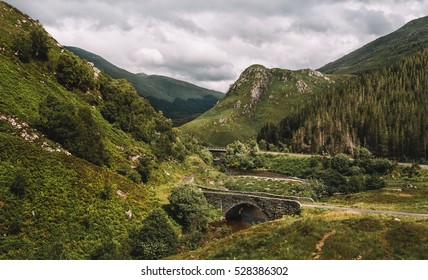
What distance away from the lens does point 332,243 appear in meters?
25.8

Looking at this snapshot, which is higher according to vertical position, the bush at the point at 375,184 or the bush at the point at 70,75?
the bush at the point at 70,75

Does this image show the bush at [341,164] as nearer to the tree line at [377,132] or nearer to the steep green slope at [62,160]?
the tree line at [377,132]

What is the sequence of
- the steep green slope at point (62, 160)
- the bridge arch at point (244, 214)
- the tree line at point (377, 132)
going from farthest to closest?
the tree line at point (377, 132)
the bridge arch at point (244, 214)
the steep green slope at point (62, 160)

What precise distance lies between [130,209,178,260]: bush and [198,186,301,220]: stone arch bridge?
26.9 metres

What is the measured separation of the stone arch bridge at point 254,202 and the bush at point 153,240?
88.2 ft

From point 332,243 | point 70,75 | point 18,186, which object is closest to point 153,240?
point 18,186

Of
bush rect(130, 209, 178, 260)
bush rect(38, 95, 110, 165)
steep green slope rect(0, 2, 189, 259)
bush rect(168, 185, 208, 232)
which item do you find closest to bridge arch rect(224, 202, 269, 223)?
bush rect(168, 185, 208, 232)

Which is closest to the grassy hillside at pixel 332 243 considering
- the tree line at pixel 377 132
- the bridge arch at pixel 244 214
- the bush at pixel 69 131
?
the bush at pixel 69 131

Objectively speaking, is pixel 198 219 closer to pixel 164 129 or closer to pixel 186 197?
pixel 186 197

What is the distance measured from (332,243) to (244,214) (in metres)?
50.0

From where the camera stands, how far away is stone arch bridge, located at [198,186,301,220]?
62.4 m

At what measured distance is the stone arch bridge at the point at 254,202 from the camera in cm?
6238

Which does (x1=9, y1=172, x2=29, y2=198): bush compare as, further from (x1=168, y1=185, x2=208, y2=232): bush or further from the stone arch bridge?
the stone arch bridge

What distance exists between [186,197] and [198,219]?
480 cm
